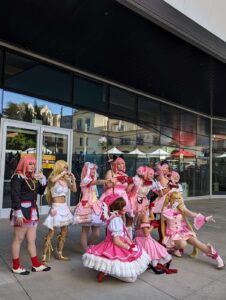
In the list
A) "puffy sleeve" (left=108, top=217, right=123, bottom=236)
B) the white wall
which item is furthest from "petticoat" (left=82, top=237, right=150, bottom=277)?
the white wall

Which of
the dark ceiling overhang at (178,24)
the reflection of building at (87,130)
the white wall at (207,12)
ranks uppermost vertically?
the white wall at (207,12)

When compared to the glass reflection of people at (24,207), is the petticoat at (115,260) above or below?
below

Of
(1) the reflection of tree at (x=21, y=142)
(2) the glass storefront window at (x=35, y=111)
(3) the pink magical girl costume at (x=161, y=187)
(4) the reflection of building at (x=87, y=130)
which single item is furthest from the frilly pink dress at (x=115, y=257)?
(4) the reflection of building at (x=87, y=130)

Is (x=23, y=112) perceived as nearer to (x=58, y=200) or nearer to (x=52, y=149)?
(x=52, y=149)

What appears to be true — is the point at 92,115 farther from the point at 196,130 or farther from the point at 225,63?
the point at 196,130

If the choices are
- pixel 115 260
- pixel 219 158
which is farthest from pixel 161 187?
pixel 219 158

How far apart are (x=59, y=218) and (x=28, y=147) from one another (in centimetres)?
498

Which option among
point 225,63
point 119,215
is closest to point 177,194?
point 119,215

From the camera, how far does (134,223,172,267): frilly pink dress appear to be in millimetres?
5383

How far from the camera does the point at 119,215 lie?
504 centimetres

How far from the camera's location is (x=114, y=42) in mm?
9125

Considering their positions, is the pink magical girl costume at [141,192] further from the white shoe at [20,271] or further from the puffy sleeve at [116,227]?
the white shoe at [20,271]

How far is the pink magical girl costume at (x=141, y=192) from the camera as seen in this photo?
5.84 meters

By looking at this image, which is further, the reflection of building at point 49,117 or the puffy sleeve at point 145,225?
the reflection of building at point 49,117
